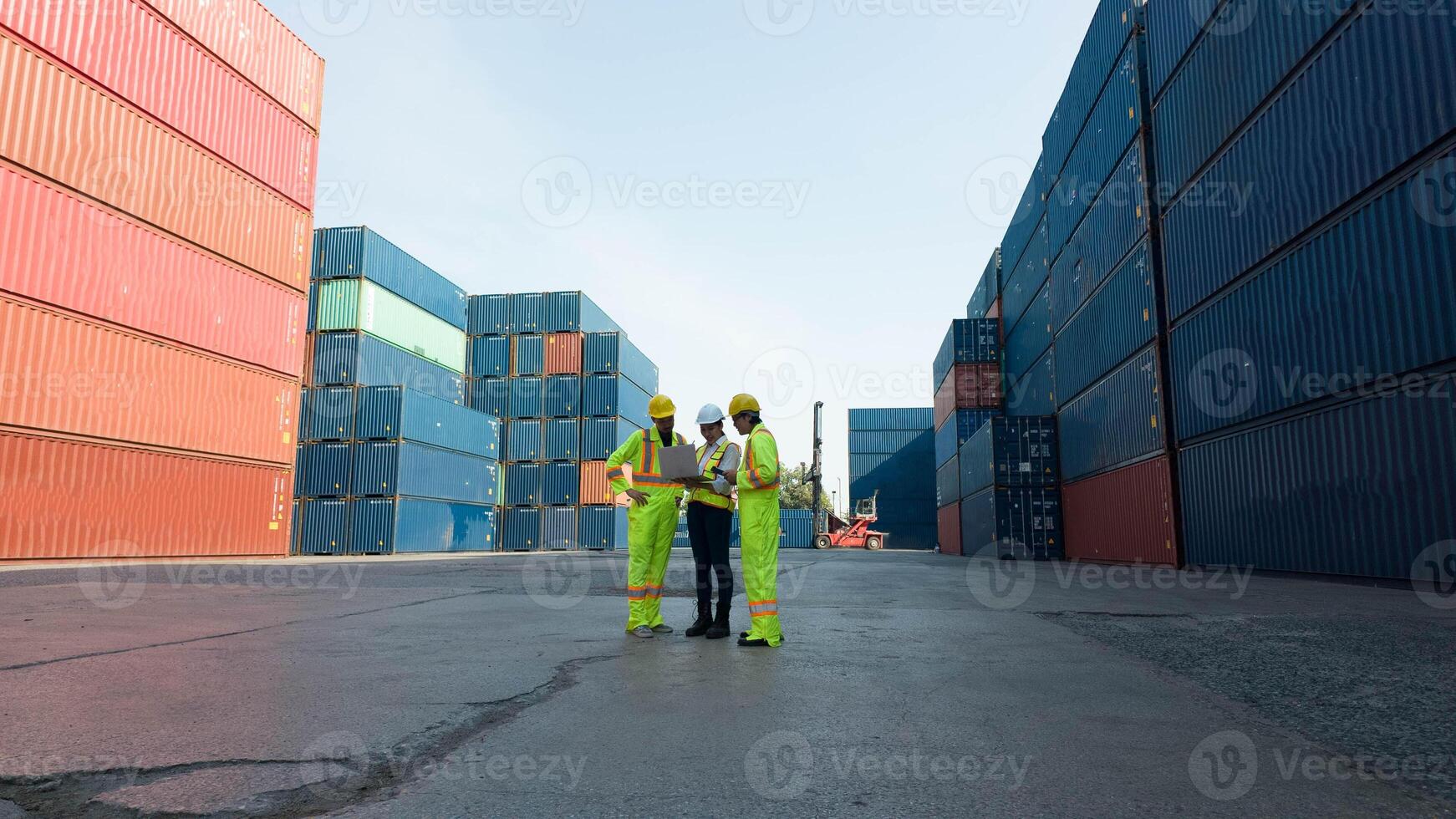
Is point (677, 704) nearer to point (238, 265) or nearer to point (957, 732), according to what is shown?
point (957, 732)

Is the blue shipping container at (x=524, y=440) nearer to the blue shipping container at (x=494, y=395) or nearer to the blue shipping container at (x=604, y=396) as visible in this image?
the blue shipping container at (x=494, y=395)

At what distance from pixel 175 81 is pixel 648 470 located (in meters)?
16.3

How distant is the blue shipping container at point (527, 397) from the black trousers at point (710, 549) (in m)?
30.5

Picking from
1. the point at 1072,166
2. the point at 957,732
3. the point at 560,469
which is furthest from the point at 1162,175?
the point at 560,469

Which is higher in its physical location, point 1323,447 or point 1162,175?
point 1162,175

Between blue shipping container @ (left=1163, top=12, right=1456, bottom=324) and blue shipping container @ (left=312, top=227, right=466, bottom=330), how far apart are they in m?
24.1

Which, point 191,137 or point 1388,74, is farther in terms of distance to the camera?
point 191,137

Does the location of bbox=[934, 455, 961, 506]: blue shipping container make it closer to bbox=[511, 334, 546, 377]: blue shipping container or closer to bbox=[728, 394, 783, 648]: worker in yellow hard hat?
bbox=[511, 334, 546, 377]: blue shipping container

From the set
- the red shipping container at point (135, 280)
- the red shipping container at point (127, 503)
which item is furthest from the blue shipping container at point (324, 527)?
the red shipping container at point (135, 280)

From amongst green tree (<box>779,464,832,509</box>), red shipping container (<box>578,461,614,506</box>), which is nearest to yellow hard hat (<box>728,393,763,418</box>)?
red shipping container (<box>578,461,614,506</box>)

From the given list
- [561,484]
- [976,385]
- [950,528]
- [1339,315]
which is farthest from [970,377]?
[1339,315]

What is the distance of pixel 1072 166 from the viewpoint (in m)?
20.7

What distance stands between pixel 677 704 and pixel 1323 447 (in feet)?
34.0

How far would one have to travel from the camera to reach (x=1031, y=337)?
25.6 meters
